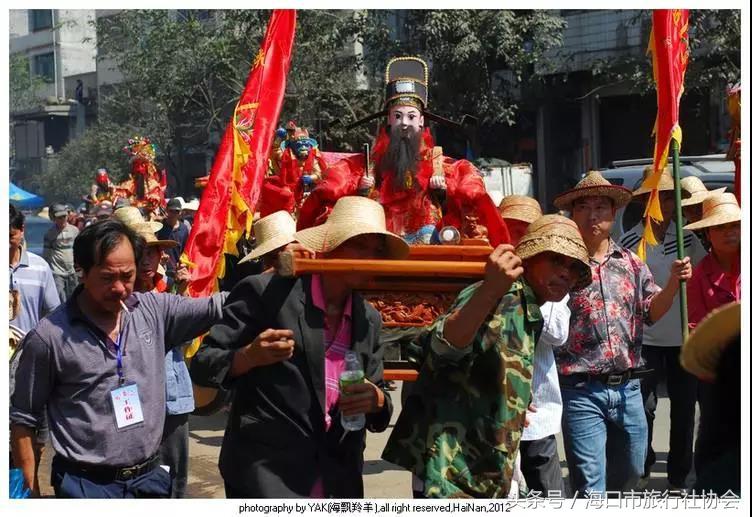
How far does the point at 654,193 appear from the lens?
557 cm

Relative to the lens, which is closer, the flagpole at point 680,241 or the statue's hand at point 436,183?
the flagpole at point 680,241

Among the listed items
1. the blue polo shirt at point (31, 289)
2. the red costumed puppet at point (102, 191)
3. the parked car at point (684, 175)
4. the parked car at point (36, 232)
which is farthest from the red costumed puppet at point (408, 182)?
the parked car at point (36, 232)

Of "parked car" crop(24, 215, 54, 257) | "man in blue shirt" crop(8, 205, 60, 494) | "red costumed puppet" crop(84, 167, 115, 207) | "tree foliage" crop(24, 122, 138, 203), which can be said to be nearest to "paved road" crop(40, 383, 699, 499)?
"man in blue shirt" crop(8, 205, 60, 494)

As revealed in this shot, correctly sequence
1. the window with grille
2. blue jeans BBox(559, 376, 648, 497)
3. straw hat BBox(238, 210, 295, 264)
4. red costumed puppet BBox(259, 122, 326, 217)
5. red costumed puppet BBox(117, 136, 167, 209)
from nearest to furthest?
straw hat BBox(238, 210, 295, 264), blue jeans BBox(559, 376, 648, 497), red costumed puppet BBox(259, 122, 326, 217), red costumed puppet BBox(117, 136, 167, 209), the window with grille

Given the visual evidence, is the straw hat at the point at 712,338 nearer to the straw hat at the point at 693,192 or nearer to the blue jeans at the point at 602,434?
the blue jeans at the point at 602,434

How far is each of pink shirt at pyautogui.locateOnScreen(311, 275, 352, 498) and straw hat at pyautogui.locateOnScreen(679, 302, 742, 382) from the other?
1.51 m

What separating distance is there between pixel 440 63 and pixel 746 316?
56.8 feet

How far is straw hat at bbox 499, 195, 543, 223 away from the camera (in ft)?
19.9

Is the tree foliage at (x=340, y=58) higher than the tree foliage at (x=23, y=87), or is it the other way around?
the tree foliage at (x=23, y=87)

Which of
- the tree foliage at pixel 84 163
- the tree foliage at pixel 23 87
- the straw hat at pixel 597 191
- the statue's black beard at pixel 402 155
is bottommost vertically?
the straw hat at pixel 597 191

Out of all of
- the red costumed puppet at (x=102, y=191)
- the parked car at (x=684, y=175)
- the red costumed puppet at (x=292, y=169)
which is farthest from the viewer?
the red costumed puppet at (x=102, y=191)

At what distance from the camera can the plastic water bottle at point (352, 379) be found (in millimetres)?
3557

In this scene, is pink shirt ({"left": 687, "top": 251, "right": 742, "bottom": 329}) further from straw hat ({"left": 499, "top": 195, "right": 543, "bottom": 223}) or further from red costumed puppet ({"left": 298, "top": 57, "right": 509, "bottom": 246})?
red costumed puppet ({"left": 298, "top": 57, "right": 509, "bottom": 246})
